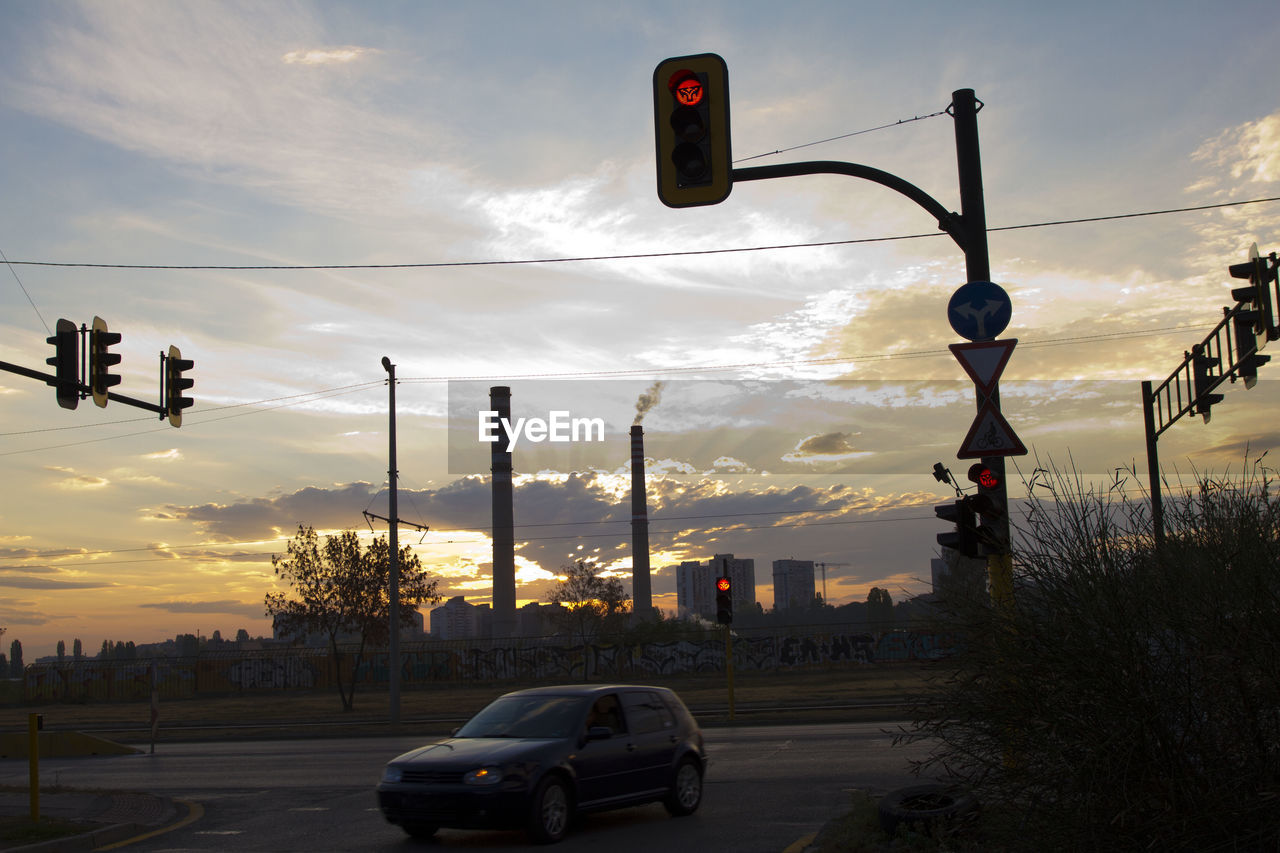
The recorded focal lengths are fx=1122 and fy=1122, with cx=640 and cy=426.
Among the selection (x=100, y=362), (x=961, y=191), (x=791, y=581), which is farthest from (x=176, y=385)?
(x=791, y=581)

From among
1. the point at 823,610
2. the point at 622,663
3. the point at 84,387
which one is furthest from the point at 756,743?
the point at 823,610

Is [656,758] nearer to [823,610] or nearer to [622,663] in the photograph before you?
[622,663]

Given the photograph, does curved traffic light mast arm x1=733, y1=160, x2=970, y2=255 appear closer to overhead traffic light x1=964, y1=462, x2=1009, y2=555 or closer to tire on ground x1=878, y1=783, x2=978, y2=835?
overhead traffic light x1=964, y1=462, x2=1009, y2=555

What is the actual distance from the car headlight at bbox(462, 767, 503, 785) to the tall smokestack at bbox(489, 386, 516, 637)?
63642 mm

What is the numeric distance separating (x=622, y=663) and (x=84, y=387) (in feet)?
142

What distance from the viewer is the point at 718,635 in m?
58.1

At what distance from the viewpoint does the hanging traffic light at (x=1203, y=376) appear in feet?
68.0

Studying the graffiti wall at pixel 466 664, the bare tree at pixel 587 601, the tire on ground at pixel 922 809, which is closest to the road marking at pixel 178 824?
Answer: the tire on ground at pixel 922 809

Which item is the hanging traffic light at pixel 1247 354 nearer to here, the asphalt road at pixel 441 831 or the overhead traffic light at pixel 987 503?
the asphalt road at pixel 441 831

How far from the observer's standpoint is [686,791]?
12391mm

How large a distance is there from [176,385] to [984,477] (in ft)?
43.0

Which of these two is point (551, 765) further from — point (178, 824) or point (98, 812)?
point (98, 812)

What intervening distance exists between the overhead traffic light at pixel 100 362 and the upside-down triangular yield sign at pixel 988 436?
1197 cm

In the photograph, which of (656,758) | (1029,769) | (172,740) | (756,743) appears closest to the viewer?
Result: (1029,769)
